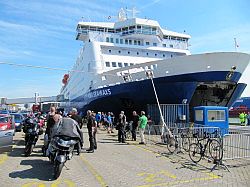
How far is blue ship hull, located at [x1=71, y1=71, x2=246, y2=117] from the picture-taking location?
16.3 m

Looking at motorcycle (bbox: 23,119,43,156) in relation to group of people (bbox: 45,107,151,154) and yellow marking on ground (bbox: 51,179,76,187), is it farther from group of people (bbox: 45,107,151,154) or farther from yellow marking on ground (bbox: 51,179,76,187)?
yellow marking on ground (bbox: 51,179,76,187)

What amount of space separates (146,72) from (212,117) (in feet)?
14.9

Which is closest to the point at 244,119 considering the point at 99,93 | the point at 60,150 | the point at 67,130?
the point at 99,93

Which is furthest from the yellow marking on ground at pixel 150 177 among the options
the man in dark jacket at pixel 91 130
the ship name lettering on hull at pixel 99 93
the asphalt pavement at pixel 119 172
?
the ship name lettering on hull at pixel 99 93

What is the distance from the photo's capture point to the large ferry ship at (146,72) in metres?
16.3

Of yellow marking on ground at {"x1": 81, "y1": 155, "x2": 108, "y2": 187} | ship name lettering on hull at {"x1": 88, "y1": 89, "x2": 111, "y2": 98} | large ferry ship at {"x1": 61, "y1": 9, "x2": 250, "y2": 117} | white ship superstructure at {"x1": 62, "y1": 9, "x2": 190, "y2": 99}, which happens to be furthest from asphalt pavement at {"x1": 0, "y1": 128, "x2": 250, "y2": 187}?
white ship superstructure at {"x1": 62, "y1": 9, "x2": 190, "y2": 99}

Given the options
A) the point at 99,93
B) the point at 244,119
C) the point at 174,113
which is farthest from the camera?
the point at 244,119

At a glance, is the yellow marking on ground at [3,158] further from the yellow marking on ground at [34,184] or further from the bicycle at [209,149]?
the bicycle at [209,149]

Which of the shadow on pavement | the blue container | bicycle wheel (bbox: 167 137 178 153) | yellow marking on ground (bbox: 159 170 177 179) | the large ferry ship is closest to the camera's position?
the shadow on pavement

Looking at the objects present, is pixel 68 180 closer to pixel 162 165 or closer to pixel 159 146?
pixel 162 165

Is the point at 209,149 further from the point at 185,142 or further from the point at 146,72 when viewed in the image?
the point at 146,72

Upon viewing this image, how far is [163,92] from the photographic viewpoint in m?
16.8

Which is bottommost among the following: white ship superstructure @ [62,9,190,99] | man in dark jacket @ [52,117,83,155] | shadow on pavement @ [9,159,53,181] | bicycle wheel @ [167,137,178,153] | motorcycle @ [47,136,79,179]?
shadow on pavement @ [9,159,53,181]

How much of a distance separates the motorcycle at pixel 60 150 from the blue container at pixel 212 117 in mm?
8943
